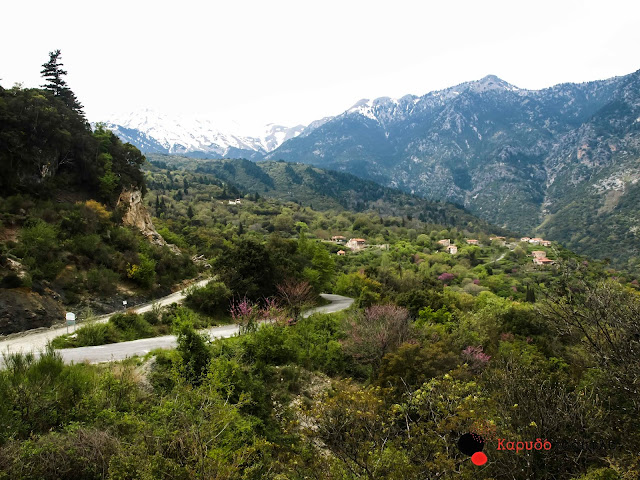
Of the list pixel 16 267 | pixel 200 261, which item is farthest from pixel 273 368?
pixel 200 261

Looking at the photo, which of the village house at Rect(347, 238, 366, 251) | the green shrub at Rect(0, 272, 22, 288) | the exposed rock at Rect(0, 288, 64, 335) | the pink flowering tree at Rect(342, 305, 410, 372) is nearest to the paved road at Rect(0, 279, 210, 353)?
the exposed rock at Rect(0, 288, 64, 335)

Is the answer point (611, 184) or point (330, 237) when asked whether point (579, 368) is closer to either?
point (330, 237)

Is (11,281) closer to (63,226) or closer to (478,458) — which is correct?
(63,226)

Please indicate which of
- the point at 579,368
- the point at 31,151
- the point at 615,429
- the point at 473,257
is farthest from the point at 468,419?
the point at 473,257

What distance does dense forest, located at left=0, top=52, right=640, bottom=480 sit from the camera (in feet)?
23.4

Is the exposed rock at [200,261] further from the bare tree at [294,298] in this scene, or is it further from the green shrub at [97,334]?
the green shrub at [97,334]

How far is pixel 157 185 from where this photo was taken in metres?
121

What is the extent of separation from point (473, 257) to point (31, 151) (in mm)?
90020

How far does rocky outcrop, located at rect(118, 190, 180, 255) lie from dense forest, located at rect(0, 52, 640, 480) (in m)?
1.36

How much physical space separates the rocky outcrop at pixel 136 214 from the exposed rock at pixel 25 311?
13.3 metres

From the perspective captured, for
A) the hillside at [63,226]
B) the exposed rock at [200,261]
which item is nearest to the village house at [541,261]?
the exposed rock at [200,261]

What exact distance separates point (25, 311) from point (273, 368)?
40.6 ft

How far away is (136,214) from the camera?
3394cm

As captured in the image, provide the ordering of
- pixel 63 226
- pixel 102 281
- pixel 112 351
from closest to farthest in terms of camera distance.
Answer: pixel 112 351, pixel 102 281, pixel 63 226
